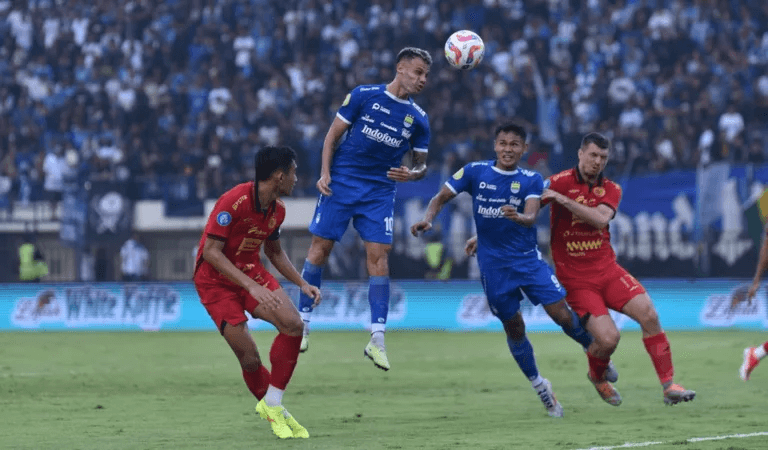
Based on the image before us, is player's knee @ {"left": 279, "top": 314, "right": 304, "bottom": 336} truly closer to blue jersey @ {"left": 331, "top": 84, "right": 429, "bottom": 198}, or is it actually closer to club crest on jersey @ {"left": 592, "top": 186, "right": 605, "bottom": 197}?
blue jersey @ {"left": 331, "top": 84, "right": 429, "bottom": 198}

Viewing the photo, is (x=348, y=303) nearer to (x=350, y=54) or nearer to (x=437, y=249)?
(x=437, y=249)

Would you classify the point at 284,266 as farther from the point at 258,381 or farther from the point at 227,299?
the point at 258,381

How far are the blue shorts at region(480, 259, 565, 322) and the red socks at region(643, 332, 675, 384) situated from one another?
0.93 metres

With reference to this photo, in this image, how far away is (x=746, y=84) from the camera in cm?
2552

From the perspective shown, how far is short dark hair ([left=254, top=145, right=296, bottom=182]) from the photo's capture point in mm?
9086

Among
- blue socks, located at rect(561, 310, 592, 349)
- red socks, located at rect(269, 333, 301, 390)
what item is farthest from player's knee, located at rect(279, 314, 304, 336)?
blue socks, located at rect(561, 310, 592, 349)

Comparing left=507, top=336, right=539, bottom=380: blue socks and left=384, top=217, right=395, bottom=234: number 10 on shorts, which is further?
left=384, top=217, right=395, bottom=234: number 10 on shorts

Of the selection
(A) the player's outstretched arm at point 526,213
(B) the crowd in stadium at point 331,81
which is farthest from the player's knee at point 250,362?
(B) the crowd in stadium at point 331,81

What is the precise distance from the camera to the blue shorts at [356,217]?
11266 mm

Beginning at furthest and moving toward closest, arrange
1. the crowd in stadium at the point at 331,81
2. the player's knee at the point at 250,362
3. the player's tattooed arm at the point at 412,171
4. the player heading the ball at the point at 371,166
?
the crowd in stadium at the point at 331,81 → the player heading the ball at the point at 371,166 → the player's tattooed arm at the point at 412,171 → the player's knee at the point at 250,362

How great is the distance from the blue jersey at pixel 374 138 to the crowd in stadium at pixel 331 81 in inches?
454

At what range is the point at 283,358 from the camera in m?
9.35

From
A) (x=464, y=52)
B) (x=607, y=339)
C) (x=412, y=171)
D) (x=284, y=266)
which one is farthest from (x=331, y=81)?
(x=284, y=266)

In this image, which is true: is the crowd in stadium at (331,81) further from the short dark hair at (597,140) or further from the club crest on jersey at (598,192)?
the short dark hair at (597,140)
